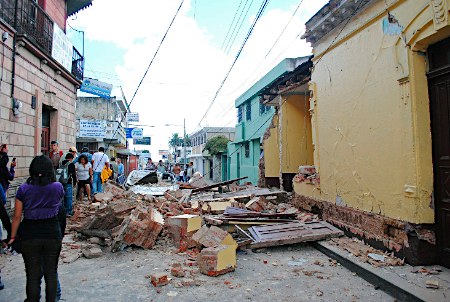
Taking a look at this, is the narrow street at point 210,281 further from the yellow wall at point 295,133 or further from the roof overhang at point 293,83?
the yellow wall at point 295,133

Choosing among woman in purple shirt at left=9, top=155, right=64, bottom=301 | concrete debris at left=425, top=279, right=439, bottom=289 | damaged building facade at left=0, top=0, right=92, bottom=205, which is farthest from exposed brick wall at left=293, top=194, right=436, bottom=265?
damaged building facade at left=0, top=0, right=92, bottom=205

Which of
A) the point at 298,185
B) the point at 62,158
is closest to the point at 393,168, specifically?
the point at 298,185

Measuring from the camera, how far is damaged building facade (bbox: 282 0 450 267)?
162 inches

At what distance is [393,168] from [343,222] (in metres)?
1.74

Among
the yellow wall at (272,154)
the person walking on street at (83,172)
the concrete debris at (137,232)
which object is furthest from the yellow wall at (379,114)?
the person walking on street at (83,172)

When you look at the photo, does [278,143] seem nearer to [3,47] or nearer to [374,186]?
[374,186]

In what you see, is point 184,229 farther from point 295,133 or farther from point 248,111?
point 248,111

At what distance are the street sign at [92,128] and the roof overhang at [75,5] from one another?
Result: 1102cm

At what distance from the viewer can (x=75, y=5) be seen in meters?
12.1

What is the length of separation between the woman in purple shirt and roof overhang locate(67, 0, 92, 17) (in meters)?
11.4

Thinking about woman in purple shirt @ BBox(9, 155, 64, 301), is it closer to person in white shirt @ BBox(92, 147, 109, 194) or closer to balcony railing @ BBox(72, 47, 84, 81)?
person in white shirt @ BBox(92, 147, 109, 194)

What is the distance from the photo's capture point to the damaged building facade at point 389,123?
4113 mm

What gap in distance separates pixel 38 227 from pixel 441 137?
16.3 ft

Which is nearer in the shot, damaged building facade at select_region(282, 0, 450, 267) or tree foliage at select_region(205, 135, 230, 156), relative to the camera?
damaged building facade at select_region(282, 0, 450, 267)
